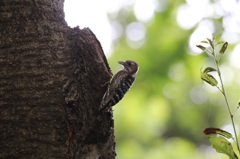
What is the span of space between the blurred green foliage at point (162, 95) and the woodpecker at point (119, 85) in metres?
0.82

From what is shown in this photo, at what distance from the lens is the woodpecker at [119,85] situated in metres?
1.91

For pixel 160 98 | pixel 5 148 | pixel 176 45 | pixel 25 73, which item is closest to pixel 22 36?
pixel 25 73

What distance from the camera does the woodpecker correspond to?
6.25ft

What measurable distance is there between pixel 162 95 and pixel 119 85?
89.3 inches

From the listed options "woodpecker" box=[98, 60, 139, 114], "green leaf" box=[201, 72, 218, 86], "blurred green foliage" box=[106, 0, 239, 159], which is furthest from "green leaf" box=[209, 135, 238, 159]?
"blurred green foliage" box=[106, 0, 239, 159]

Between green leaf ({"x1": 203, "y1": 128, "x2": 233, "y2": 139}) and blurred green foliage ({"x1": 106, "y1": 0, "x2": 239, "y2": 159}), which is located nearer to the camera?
green leaf ({"x1": 203, "y1": 128, "x2": 233, "y2": 139})

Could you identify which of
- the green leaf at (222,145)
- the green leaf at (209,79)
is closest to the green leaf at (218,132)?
the green leaf at (222,145)

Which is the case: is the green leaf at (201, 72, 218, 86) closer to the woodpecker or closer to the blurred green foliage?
the woodpecker

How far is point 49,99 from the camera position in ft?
6.01

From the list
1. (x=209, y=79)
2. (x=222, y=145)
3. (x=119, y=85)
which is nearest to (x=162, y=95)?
(x=119, y=85)

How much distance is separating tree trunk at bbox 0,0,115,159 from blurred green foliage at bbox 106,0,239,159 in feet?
4.42

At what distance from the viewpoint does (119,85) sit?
7.17ft

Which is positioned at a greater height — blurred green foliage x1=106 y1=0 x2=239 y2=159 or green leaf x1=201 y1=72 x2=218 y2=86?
blurred green foliage x1=106 y1=0 x2=239 y2=159

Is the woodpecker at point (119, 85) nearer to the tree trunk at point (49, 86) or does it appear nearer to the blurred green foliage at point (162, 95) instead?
the tree trunk at point (49, 86)
